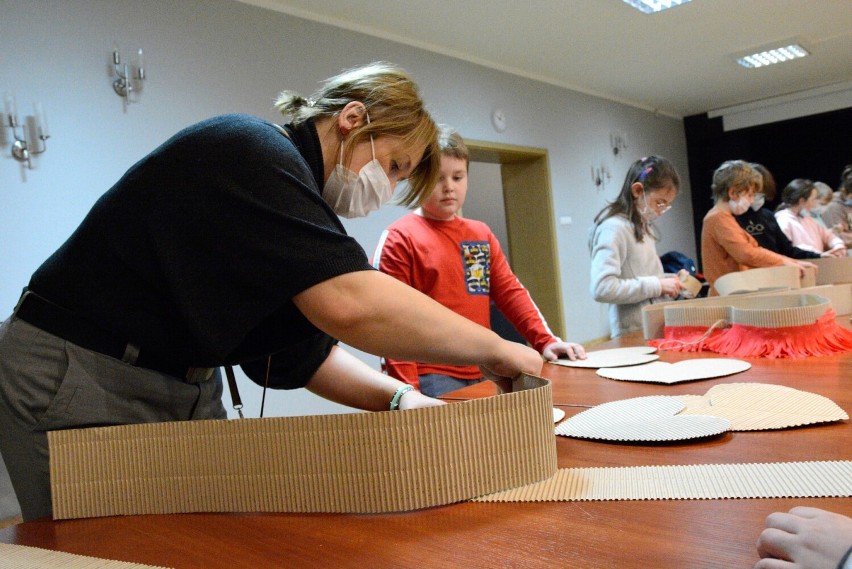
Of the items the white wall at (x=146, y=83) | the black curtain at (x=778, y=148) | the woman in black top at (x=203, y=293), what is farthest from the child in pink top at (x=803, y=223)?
the woman in black top at (x=203, y=293)

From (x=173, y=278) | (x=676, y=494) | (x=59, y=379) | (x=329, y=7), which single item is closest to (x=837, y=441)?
(x=676, y=494)

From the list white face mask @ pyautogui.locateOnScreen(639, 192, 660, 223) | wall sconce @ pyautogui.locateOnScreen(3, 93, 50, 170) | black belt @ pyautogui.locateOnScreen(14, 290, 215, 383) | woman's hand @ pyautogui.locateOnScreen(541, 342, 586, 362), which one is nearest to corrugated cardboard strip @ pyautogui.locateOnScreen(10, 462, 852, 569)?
black belt @ pyautogui.locateOnScreen(14, 290, 215, 383)

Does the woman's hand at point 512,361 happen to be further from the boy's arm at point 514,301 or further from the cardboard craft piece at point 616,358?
the boy's arm at point 514,301

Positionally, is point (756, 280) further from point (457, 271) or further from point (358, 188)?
point (358, 188)

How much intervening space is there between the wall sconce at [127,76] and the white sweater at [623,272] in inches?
92.0

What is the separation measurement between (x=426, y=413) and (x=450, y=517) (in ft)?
0.38

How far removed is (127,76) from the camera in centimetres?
330

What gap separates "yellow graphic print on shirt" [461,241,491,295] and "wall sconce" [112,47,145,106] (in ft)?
6.91

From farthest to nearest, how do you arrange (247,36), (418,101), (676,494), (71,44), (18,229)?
(247,36), (71,44), (18,229), (418,101), (676,494)

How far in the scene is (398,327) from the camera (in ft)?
2.73

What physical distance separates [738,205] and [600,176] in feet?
14.1

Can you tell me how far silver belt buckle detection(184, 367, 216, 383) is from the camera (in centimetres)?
100

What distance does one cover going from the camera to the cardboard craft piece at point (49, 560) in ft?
2.20

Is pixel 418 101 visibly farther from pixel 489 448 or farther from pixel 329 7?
pixel 329 7
